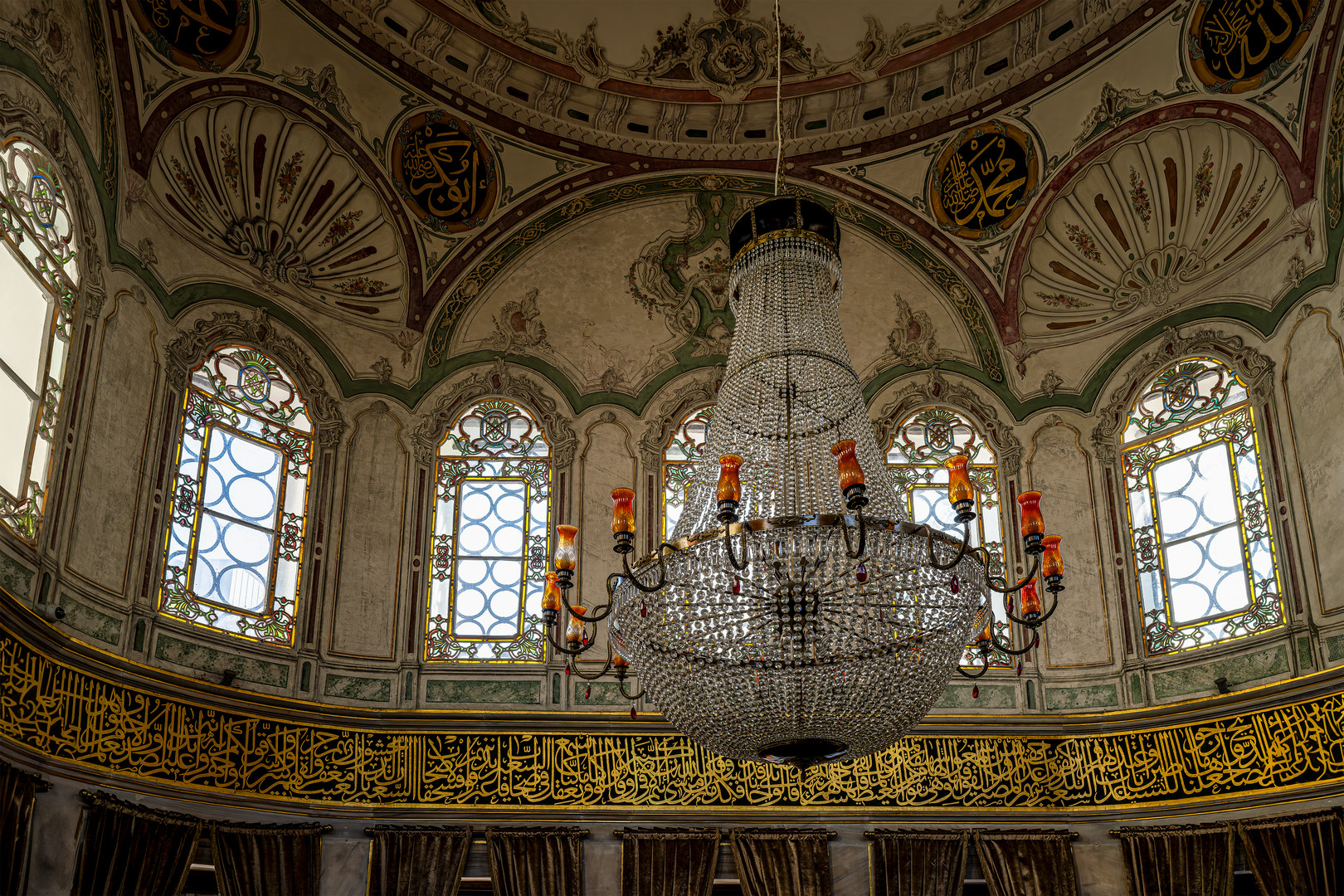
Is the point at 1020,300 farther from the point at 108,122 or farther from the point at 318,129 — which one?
the point at 108,122

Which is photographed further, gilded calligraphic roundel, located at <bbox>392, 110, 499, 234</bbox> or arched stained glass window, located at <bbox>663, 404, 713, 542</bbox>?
gilded calligraphic roundel, located at <bbox>392, 110, 499, 234</bbox>

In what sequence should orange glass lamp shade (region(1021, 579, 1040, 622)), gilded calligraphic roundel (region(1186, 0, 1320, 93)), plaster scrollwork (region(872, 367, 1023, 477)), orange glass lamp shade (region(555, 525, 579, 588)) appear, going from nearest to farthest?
orange glass lamp shade (region(555, 525, 579, 588)) → orange glass lamp shade (region(1021, 579, 1040, 622)) → gilded calligraphic roundel (region(1186, 0, 1320, 93)) → plaster scrollwork (region(872, 367, 1023, 477))

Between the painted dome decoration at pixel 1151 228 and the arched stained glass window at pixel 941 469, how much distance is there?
1.01m

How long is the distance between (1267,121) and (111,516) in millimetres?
8032

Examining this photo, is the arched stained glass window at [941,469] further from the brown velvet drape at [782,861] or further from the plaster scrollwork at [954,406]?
the brown velvet drape at [782,861]

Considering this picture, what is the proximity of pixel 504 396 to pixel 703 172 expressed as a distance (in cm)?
253

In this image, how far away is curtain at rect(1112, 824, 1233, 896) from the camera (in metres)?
7.22

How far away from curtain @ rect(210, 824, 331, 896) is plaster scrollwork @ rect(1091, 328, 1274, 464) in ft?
20.2

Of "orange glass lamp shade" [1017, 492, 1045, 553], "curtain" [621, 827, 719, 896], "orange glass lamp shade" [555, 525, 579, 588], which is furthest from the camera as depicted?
"curtain" [621, 827, 719, 896]

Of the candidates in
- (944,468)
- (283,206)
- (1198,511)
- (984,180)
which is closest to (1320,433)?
(1198,511)

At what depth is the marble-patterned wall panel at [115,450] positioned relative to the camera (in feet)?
22.5

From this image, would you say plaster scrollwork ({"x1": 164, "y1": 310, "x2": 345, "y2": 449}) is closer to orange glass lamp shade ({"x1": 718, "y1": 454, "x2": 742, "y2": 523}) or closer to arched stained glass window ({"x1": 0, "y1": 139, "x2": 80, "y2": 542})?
arched stained glass window ({"x1": 0, "y1": 139, "x2": 80, "y2": 542})

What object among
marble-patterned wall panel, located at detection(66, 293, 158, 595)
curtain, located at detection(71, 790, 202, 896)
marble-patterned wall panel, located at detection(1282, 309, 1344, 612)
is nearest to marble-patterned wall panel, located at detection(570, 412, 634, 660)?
curtain, located at detection(71, 790, 202, 896)

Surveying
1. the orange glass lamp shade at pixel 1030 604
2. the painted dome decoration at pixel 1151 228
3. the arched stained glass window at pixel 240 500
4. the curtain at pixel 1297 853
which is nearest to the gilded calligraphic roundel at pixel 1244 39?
the painted dome decoration at pixel 1151 228
